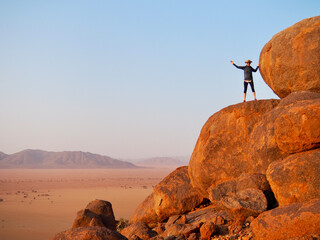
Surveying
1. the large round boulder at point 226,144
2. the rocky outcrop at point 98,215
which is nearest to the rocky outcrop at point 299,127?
the large round boulder at point 226,144

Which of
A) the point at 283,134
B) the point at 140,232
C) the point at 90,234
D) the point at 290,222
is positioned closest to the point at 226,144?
the point at 283,134

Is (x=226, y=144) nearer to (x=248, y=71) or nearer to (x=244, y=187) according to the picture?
(x=244, y=187)

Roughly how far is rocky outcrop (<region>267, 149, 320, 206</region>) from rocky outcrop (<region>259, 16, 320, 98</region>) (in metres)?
3.39

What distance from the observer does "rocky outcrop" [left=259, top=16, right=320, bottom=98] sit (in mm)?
10266

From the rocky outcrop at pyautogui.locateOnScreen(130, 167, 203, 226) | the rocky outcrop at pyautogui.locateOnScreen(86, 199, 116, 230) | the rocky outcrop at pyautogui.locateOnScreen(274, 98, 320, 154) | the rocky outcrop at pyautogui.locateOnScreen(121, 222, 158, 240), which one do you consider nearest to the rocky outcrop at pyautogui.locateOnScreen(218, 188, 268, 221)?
the rocky outcrop at pyautogui.locateOnScreen(274, 98, 320, 154)

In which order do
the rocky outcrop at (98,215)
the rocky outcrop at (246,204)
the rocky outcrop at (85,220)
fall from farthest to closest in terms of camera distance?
the rocky outcrop at (98,215) < the rocky outcrop at (85,220) < the rocky outcrop at (246,204)

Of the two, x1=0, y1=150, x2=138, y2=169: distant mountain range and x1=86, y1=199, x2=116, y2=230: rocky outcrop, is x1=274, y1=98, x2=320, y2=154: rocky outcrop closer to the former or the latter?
x1=86, y1=199, x2=116, y2=230: rocky outcrop

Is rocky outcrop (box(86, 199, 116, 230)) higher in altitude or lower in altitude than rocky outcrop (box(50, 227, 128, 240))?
lower

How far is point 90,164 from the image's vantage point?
438ft

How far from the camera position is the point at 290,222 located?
258 inches

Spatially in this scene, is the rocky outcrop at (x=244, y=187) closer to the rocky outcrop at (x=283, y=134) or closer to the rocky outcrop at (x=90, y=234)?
the rocky outcrop at (x=283, y=134)

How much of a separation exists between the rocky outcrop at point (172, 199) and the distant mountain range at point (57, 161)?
385 feet

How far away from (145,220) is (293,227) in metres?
7.47

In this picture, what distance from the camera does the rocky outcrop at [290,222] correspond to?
20.8 ft
